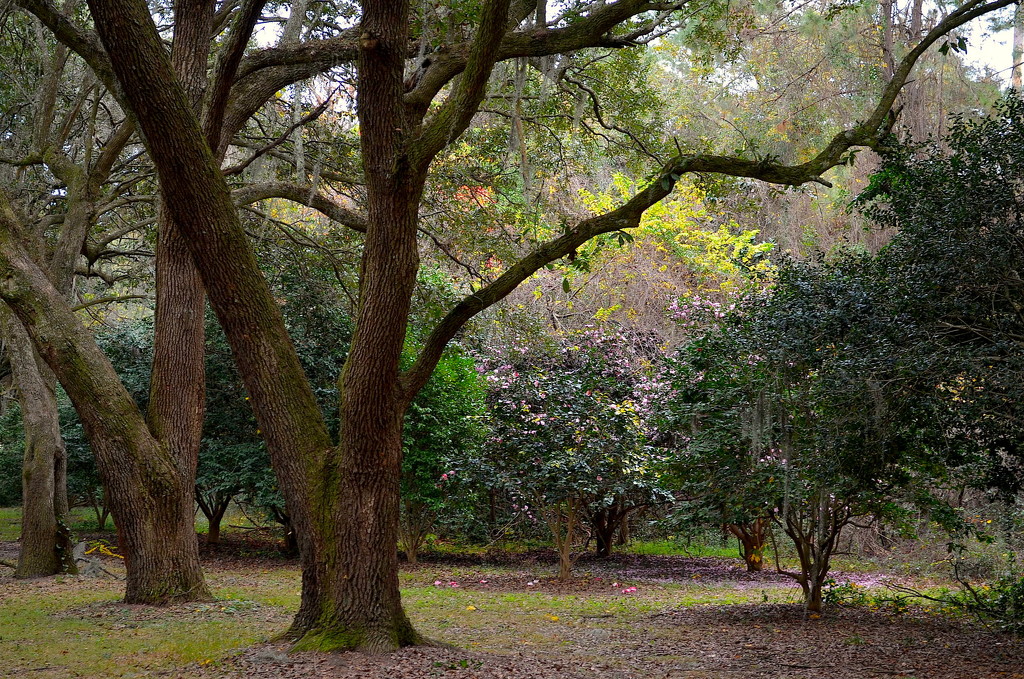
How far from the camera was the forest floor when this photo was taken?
5.30 meters

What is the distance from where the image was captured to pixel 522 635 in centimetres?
712

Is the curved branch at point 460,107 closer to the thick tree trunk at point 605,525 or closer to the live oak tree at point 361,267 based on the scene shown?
the live oak tree at point 361,267

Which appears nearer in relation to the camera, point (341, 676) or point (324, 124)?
point (341, 676)

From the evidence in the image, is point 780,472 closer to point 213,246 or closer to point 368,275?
point 368,275

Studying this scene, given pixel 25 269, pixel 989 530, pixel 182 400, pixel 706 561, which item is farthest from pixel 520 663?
pixel 706 561

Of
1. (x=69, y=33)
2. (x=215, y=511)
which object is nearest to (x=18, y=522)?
(x=215, y=511)

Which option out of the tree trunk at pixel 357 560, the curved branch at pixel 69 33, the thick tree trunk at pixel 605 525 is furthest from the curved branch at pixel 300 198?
the thick tree trunk at pixel 605 525

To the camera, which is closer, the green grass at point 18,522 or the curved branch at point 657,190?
the curved branch at point 657,190

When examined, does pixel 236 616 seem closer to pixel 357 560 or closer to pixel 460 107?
pixel 357 560

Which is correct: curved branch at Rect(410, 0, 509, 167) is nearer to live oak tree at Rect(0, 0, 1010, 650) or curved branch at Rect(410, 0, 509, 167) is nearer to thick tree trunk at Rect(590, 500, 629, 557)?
live oak tree at Rect(0, 0, 1010, 650)

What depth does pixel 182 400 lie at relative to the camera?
7.83 metres

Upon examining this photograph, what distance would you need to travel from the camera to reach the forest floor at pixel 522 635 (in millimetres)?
5305

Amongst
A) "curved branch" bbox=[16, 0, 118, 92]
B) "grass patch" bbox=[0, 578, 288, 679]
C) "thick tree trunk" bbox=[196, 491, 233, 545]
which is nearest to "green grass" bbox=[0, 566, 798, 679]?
"grass patch" bbox=[0, 578, 288, 679]

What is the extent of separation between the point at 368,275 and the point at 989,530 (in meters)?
8.87
